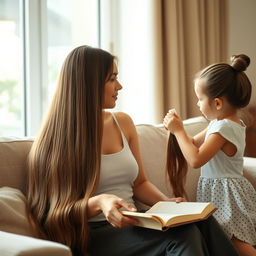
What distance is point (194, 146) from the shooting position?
6.49 feet

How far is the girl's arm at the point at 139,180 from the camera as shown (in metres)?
1.92

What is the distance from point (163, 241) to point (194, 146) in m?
0.56

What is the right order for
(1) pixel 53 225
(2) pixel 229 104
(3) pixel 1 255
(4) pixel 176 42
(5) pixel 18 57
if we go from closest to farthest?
(3) pixel 1 255 → (1) pixel 53 225 → (2) pixel 229 104 → (5) pixel 18 57 → (4) pixel 176 42

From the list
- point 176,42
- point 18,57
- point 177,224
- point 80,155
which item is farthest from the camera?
point 176,42

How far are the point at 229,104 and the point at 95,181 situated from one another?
0.68 meters

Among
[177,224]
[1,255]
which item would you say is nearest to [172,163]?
[177,224]

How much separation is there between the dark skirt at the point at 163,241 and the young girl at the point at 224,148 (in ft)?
1.14

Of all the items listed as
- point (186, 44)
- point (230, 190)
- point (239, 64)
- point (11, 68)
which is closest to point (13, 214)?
point (230, 190)

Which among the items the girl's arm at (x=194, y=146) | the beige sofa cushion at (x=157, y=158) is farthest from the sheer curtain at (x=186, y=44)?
the girl's arm at (x=194, y=146)

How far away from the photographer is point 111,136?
6.24 feet

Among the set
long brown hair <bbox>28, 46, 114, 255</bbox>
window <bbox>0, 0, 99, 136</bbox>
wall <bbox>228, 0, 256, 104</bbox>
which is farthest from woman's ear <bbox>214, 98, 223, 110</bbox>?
wall <bbox>228, 0, 256, 104</bbox>

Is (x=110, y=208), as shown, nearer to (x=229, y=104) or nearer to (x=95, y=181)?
(x=95, y=181)

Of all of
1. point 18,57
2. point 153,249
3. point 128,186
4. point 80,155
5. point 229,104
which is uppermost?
point 18,57

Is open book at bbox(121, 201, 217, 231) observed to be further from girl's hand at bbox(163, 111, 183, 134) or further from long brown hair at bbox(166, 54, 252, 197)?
long brown hair at bbox(166, 54, 252, 197)
